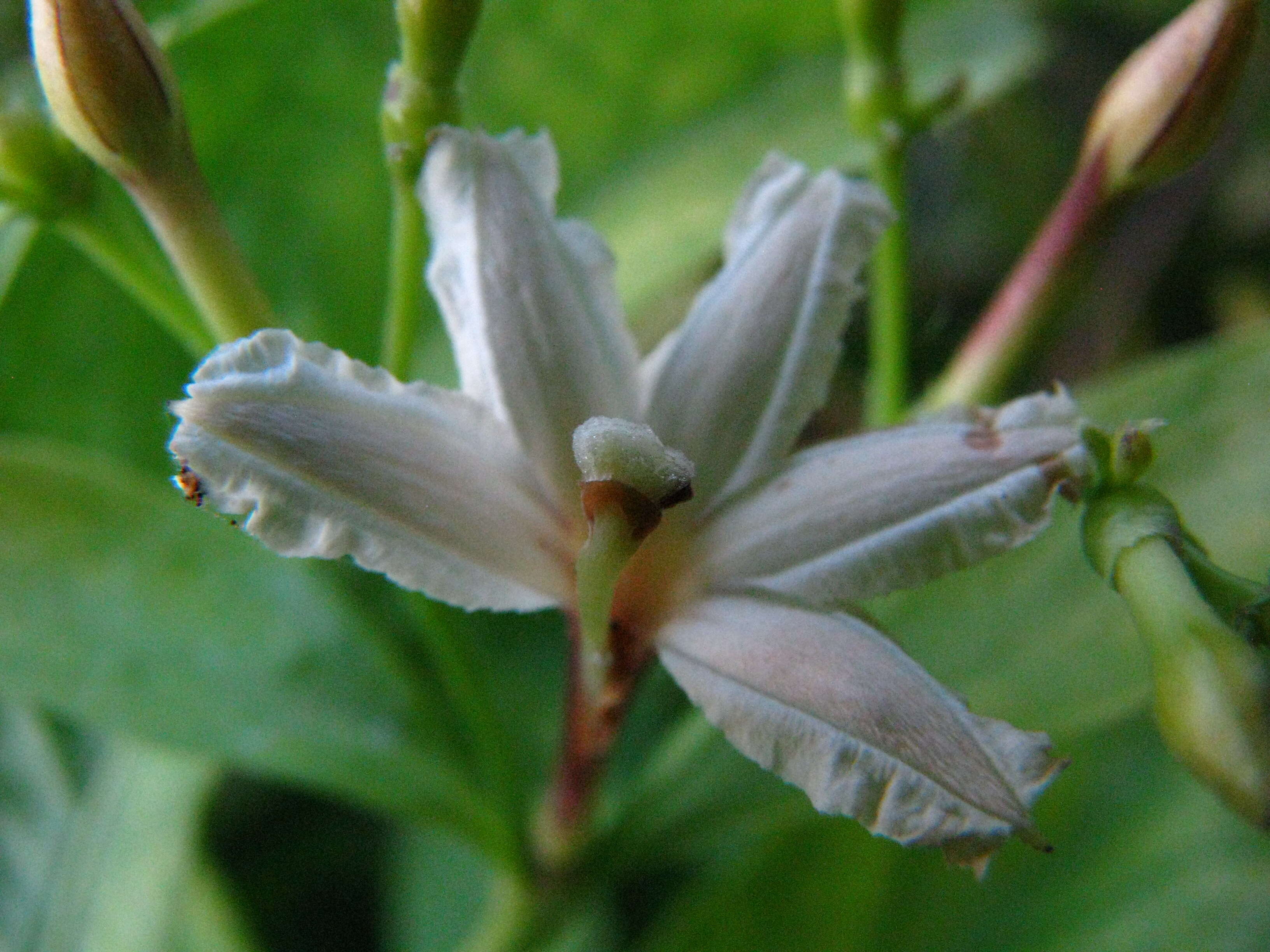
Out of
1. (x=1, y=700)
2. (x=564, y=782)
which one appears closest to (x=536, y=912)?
(x=564, y=782)

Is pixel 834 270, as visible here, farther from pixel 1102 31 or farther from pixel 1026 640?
pixel 1102 31

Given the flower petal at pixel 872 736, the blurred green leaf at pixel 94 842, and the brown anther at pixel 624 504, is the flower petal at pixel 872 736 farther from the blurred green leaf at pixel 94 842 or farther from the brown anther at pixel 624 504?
the blurred green leaf at pixel 94 842

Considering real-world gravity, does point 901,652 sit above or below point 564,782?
above

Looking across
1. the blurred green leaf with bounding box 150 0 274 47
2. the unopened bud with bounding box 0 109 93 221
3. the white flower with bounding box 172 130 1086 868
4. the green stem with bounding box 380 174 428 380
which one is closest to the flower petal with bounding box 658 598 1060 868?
the white flower with bounding box 172 130 1086 868

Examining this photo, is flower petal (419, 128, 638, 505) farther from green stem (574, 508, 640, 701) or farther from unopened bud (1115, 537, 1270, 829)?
unopened bud (1115, 537, 1270, 829)

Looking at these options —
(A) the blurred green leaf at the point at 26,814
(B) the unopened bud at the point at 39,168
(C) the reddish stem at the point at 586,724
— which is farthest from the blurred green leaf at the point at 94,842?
(B) the unopened bud at the point at 39,168

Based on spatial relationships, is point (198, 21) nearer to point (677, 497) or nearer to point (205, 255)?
point (205, 255)
